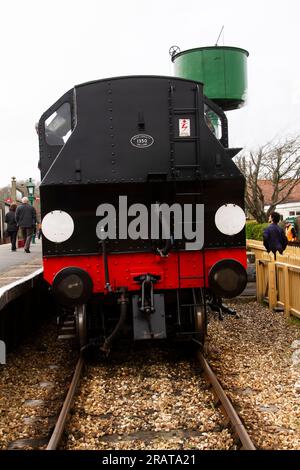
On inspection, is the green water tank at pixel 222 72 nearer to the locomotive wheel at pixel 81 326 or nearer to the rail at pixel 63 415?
the locomotive wheel at pixel 81 326

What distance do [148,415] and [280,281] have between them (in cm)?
554

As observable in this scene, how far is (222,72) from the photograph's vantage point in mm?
13328

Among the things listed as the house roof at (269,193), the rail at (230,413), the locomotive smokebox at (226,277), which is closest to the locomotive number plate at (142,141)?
the locomotive smokebox at (226,277)

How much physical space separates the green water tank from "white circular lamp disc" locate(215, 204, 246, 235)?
7426 mm

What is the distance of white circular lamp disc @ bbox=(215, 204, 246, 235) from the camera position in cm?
640

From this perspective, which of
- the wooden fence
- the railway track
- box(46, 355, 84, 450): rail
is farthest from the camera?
the wooden fence

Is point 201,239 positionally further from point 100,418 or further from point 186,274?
point 100,418

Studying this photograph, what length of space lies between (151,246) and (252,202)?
2716 cm

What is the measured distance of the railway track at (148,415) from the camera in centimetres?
435

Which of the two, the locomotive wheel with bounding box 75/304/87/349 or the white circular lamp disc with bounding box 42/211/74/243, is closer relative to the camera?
the white circular lamp disc with bounding box 42/211/74/243

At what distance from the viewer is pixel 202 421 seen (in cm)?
475

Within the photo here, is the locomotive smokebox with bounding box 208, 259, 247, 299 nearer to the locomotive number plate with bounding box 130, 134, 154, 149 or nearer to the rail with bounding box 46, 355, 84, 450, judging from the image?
the locomotive number plate with bounding box 130, 134, 154, 149

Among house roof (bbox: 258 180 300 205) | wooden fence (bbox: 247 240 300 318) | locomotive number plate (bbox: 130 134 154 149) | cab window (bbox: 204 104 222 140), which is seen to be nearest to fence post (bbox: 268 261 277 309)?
wooden fence (bbox: 247 240 300 318)
